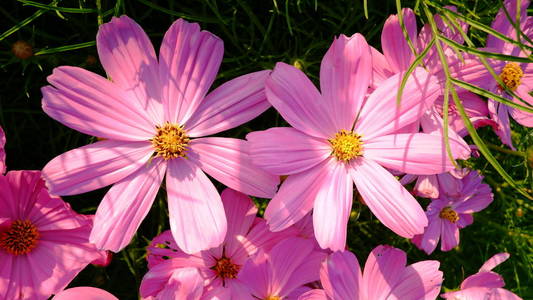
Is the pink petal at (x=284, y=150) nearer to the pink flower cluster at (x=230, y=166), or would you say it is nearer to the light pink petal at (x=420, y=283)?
the pink flower cluster at (x=230, y=166)

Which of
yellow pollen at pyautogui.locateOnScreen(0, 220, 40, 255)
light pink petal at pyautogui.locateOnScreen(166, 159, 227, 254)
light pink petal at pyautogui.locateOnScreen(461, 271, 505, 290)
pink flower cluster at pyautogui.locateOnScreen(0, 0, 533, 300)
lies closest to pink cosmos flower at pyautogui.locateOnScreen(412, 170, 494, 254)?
light pink petal at pyautogui.locateOnScreen(461, 271, 505, 290)

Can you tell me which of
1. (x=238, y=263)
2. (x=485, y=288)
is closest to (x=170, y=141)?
(x=238, y=263)

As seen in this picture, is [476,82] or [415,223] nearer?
[415,223]

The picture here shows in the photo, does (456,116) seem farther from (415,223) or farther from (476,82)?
(415,223)

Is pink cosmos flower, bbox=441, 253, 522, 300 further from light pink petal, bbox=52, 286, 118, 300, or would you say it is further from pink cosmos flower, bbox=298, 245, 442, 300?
light pink petal, bbox=52, 286, 118, 300

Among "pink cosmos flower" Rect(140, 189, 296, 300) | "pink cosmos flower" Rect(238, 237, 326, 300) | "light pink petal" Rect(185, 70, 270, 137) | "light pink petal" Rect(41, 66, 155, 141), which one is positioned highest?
"light pink petal" Rect(41, 66, 155, 141)

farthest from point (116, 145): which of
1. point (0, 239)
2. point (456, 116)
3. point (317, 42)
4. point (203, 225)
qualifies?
point (456, 116)
